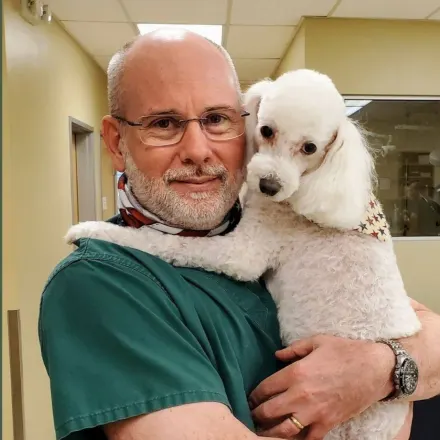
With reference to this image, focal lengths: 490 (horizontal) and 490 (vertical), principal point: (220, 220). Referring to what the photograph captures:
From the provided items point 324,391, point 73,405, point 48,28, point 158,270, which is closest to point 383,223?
point 324,391

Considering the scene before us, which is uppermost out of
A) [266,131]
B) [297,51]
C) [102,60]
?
[102,60]

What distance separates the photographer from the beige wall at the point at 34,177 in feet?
7.77

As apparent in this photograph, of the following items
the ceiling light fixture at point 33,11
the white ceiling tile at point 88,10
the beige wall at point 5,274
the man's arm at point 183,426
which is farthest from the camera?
the white ceiling tile at point 88,10

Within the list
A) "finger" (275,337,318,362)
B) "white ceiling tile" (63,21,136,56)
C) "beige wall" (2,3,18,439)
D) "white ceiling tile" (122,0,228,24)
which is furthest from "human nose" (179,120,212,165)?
"white ceiling tile" (63,21,136,56)

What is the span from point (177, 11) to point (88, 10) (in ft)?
1.90

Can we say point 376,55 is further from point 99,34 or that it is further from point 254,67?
point 99,34

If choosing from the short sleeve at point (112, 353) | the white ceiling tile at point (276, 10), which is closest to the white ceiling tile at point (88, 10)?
the white ceiling tile at point (276, 10)

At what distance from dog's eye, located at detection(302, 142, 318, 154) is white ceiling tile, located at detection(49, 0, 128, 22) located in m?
2.52

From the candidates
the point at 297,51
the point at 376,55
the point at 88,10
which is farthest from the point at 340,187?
the point at 297,51

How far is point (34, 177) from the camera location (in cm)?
265

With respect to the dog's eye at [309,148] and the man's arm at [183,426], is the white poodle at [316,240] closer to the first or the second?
the dog's eye at [309,148]

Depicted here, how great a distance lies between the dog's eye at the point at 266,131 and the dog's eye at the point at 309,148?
0.24ft

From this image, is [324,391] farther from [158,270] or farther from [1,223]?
[1,223]

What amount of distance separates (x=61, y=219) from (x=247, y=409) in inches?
102
